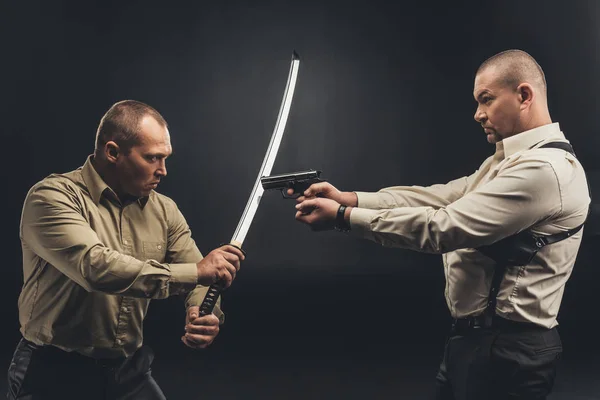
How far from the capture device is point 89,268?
2.86m

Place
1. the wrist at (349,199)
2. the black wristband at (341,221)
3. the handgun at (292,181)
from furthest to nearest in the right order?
the wrist at (349,199), the handgun at (292,181), the black wristband at (341,221)

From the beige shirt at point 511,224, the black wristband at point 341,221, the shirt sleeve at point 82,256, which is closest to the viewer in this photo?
the shirt sleeve at point 82,256

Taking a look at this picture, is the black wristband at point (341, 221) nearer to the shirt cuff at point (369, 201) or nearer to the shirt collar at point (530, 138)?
the shirt cuff at point (369, 201)

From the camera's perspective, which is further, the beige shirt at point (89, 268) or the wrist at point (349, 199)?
the wrist at point (349, 199)

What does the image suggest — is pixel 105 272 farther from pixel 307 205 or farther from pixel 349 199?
pixel 349 199

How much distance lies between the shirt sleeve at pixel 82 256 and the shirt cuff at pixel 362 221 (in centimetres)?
72

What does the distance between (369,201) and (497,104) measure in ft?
2.76

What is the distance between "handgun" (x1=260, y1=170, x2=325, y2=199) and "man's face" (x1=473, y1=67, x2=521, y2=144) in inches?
33.0

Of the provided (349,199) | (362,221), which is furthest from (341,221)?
(349,199)

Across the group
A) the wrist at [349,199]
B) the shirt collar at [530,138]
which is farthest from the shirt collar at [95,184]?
the shirt collar at [530,138]

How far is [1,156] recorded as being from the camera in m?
6.68

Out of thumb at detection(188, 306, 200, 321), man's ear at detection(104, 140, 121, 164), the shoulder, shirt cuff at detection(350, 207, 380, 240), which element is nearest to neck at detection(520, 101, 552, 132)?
shirt cuff at detection(350, 207, 380, 240)

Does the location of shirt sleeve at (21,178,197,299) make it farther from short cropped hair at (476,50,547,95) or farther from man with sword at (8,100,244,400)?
short cropped hair at (476,50,547,95)

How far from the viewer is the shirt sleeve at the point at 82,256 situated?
287 cm
